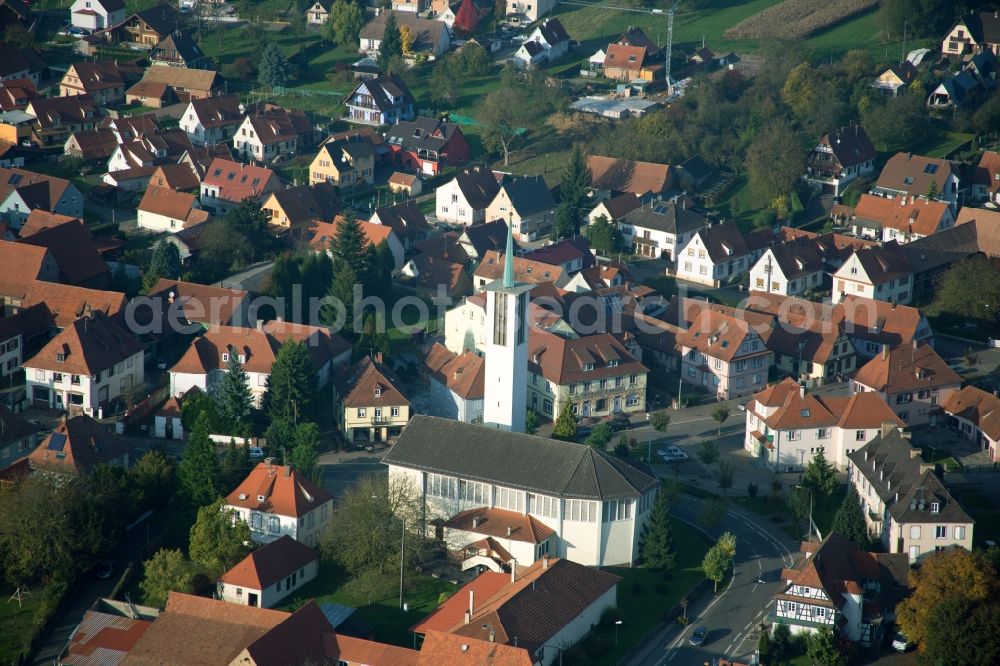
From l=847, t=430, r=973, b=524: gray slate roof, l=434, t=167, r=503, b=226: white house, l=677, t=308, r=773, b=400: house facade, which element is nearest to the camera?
l=847, t=430, r=973, b=524: gray slate roof

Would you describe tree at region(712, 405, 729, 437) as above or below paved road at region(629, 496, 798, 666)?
above

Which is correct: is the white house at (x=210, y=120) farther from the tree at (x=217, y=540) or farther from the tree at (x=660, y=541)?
the tree at (x=660, y=541)

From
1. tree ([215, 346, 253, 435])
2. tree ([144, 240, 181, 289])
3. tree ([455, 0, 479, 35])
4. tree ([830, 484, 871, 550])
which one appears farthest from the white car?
tree ([455, 0, 479, 35])

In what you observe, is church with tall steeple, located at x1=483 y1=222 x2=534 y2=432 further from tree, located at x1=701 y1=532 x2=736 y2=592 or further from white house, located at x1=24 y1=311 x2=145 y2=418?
white house, located at x1=24 y1=311 x2=145 y2=418

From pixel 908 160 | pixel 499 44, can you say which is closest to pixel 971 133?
pixel 908 160

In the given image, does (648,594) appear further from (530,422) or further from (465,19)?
(465,19)

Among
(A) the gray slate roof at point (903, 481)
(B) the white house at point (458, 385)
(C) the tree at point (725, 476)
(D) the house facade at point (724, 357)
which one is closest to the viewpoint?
(A) the gray slate roof at point (903, 481)

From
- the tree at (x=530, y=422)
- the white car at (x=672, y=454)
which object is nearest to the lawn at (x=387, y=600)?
the tree at (x=530, y=422)
